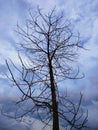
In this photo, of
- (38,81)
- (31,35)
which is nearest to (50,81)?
(38,81)

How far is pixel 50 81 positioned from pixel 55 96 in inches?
23.1

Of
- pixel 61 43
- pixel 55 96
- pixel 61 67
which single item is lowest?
pixel 55 96

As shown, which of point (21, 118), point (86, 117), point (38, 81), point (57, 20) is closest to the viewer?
point (86, 117)

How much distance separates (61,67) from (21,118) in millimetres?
2300

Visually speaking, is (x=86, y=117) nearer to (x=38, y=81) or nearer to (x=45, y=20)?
(x=38, y=81)

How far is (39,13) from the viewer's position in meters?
8.82

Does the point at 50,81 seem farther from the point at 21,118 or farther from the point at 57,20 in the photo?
the point at 57,20

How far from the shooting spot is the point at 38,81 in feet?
26.6

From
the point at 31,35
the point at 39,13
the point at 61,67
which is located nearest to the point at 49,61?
the point at 61,67

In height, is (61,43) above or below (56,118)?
above

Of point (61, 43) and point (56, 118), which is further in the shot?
point (61, 43)

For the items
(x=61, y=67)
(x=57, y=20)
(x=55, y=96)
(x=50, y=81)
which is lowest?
(x=55, y=96)

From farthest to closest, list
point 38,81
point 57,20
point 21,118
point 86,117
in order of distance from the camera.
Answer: point 57,20 → point 38,81 → point 21,118 → point 86,117

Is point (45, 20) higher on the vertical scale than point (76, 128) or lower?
higher
